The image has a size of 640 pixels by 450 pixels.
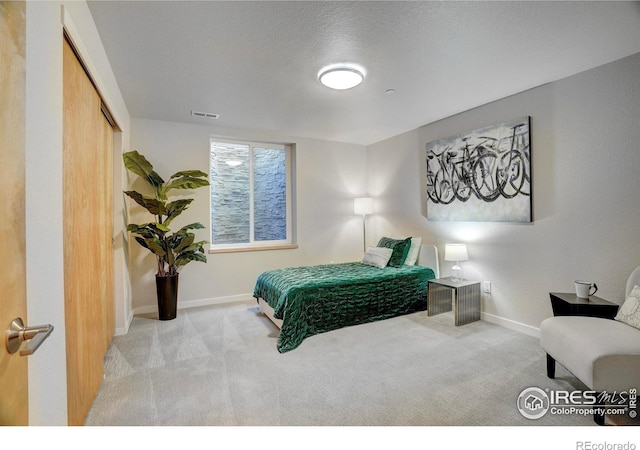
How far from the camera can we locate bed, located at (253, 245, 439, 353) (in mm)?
2906

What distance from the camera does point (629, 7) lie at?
1792 mm

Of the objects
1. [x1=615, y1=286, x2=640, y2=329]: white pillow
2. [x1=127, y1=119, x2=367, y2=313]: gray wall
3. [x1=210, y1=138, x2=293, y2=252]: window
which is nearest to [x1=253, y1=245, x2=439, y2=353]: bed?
[x1=127, y1=119, x2=367, y2=313]: gray wall

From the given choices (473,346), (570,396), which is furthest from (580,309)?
(473,346)

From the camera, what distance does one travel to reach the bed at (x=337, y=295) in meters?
2.91

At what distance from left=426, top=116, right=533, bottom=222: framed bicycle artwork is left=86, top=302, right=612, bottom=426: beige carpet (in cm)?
132

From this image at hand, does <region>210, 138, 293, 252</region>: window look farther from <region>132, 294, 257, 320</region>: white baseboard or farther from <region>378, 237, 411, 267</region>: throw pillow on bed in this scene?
<region>378, 237, 411, 267</region>: throw pillow on bed

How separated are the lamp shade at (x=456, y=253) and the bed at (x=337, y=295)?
466 mm

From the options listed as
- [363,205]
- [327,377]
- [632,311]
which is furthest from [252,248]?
[632,311]

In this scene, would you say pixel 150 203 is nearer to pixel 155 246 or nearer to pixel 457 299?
pixel 155 246

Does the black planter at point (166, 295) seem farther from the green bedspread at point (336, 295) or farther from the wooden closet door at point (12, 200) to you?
the wooden closet door at point (12, 200)

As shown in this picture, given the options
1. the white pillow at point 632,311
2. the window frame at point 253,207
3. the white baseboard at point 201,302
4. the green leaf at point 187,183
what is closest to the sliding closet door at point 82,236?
the green leaf at point 187,183

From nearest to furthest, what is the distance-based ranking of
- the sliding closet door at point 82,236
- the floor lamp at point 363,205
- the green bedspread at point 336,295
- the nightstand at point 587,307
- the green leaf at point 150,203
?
1. the sliding closet door at point 82,236
2. the nightstand at point 587,307
3. the green bedspread at point 336,295
4. the green leaf at point 150,203
5. the floor lamp at point 363,205

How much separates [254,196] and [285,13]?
3.04 m

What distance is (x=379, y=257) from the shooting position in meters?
4.04
